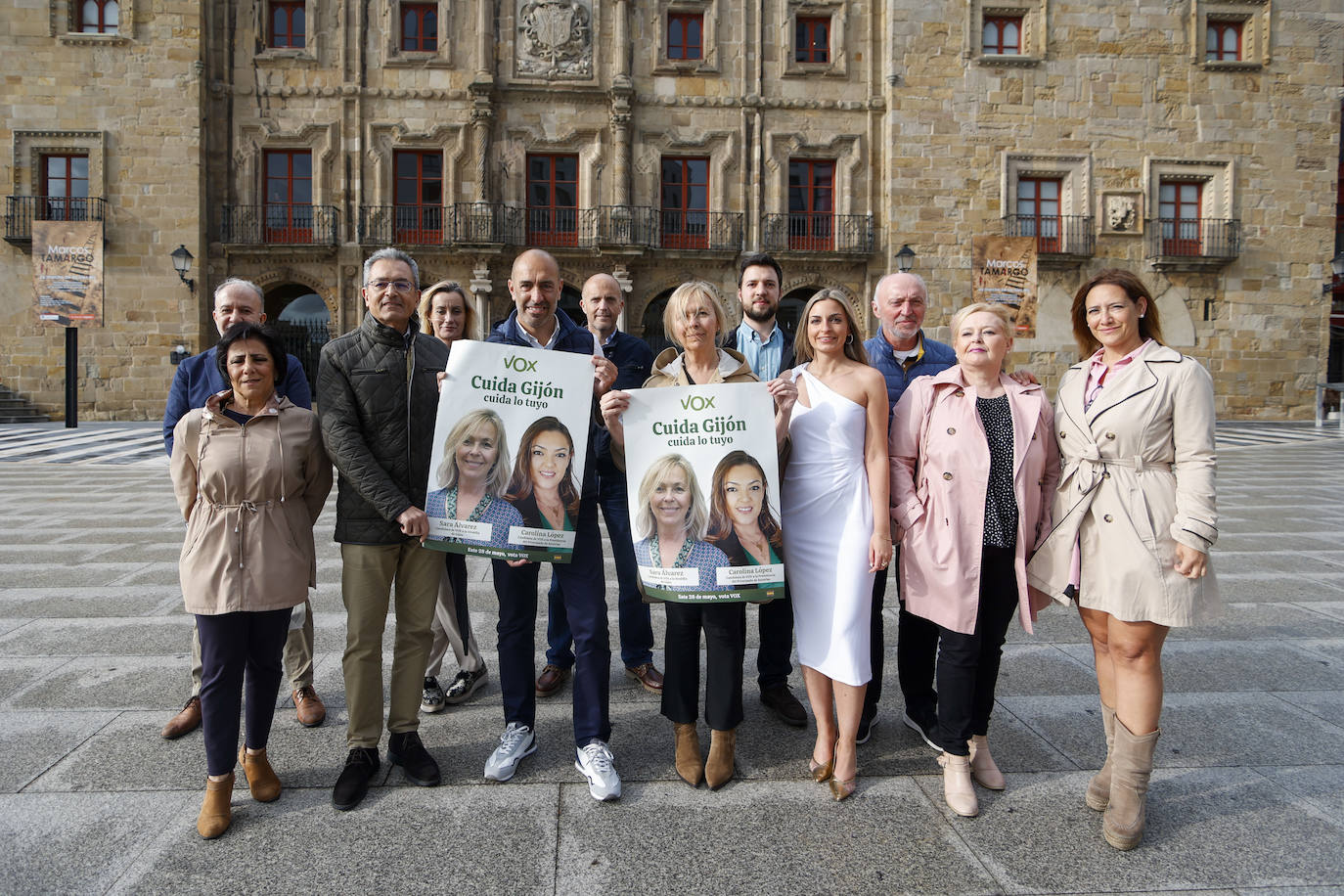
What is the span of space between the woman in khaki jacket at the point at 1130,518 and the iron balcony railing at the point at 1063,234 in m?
18.3

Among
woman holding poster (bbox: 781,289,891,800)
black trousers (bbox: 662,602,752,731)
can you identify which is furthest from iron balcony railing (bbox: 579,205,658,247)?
black trousers (bbox: 662,602,752,731)

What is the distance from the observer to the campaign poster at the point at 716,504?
8.45 ft

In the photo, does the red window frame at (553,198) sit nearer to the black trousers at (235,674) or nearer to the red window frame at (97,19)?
the red window frame at (97,19)

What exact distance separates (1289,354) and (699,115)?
1641cm

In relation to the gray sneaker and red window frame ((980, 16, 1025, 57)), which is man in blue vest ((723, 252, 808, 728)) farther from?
red window frame ((980, 16, 1025, 57))

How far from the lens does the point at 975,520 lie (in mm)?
2605

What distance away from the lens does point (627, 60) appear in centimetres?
1842

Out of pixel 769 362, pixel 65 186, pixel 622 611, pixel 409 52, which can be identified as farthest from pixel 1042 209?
pixel 65 186

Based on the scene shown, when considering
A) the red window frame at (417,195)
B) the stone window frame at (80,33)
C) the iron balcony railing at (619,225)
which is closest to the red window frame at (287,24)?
the stone window frame at (80,33)

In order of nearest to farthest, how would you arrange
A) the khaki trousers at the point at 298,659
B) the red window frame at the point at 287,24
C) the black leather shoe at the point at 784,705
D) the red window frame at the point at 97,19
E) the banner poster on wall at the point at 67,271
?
the black leather shoe at the point at 784,705, the khaki trousers at the point at 298,659, the banner poster on wall at the point at 67,271, the red window frame at the point at 97,19, the red window frame at the point at 287,24

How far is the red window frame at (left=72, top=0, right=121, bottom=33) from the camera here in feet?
57.8

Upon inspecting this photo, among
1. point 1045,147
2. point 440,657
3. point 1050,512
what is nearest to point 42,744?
point 440,657

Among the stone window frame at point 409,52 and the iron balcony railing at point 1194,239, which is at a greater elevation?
the stone window frame at point 409,52

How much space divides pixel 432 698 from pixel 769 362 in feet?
7.28
